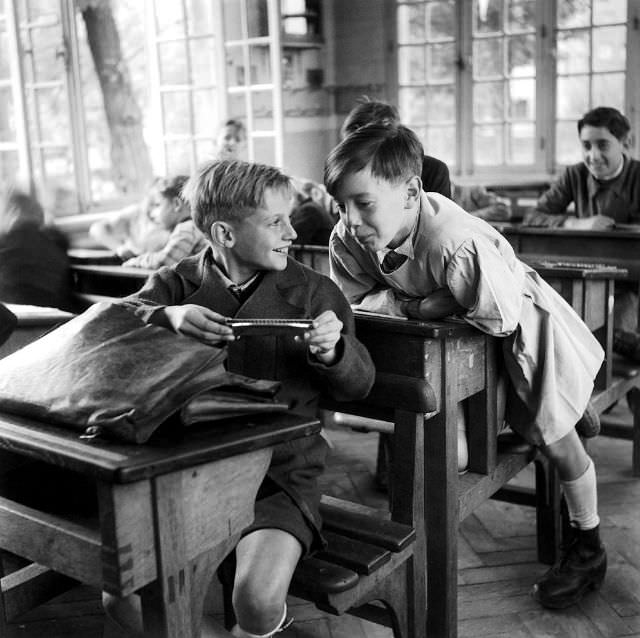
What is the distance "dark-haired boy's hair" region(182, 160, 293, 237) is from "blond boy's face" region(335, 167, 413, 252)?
0.47ft

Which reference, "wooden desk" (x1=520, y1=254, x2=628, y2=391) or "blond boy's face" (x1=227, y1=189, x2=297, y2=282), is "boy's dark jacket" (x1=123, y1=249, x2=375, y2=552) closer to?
"blond boy's face" (x1=227, y1=189, x2=297, y2=282)

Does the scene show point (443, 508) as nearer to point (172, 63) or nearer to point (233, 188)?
point (233, 188)

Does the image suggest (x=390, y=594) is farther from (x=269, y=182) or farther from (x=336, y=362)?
(x=269, y=182)

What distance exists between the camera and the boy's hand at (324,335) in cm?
165

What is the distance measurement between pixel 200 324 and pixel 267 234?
11.3 inches

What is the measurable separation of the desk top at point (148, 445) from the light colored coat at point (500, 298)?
25.5 inches

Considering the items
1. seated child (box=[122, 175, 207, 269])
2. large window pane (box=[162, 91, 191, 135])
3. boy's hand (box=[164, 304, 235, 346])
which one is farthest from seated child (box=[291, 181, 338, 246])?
large window pane (box=[162, 91, 191, 135])

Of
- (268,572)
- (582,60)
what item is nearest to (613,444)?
(268,572)

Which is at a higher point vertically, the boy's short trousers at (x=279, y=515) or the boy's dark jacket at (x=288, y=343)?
the boy's dark jacket at (x=288, y=343)

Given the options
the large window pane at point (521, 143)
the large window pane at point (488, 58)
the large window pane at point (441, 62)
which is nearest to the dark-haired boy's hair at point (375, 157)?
Answer: the large window pane at point (521, 143)

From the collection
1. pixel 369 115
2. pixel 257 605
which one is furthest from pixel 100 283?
pixel 257 605

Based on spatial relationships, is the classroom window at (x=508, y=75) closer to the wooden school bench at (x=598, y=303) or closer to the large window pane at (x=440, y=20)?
the large window pane at (x=440, y=20)

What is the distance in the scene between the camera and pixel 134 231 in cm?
462

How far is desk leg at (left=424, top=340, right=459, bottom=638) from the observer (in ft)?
6.70
